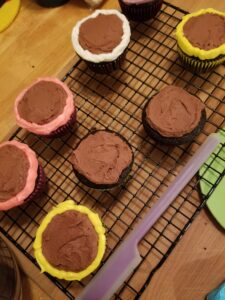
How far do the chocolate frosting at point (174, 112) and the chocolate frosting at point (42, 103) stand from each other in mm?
205

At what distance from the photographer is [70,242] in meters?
0.67

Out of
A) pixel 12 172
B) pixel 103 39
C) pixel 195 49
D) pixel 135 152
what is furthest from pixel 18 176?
pixel 195 49

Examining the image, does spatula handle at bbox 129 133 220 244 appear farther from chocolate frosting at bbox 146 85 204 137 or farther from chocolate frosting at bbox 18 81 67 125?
chocolate frosting at bbox 18 81 67 125

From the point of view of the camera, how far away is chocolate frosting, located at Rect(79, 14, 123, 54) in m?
0.84

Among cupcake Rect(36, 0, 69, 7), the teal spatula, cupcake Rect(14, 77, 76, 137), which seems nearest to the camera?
the teal spatula

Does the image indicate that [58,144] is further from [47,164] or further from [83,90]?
[83,90]

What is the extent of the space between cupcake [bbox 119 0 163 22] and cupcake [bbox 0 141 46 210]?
1.48ft

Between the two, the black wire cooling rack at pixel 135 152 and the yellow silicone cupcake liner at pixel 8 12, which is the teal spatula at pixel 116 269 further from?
the yellow silicone cupcake liner at pixel 8 12

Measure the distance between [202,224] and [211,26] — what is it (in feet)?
1.49

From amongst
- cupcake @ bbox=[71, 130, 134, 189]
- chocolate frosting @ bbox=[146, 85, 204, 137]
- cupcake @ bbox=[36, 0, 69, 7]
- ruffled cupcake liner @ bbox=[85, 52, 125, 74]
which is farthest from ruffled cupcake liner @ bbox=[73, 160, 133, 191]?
cupcake @ bbox=[36, 0, 69, 7]

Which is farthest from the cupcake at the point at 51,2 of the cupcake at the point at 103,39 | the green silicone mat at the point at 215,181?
the green silicone mat at the point at 215,181

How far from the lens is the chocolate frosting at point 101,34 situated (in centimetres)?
84

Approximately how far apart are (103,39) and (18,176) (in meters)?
0.38

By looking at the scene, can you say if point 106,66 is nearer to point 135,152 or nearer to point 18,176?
point 135,152
